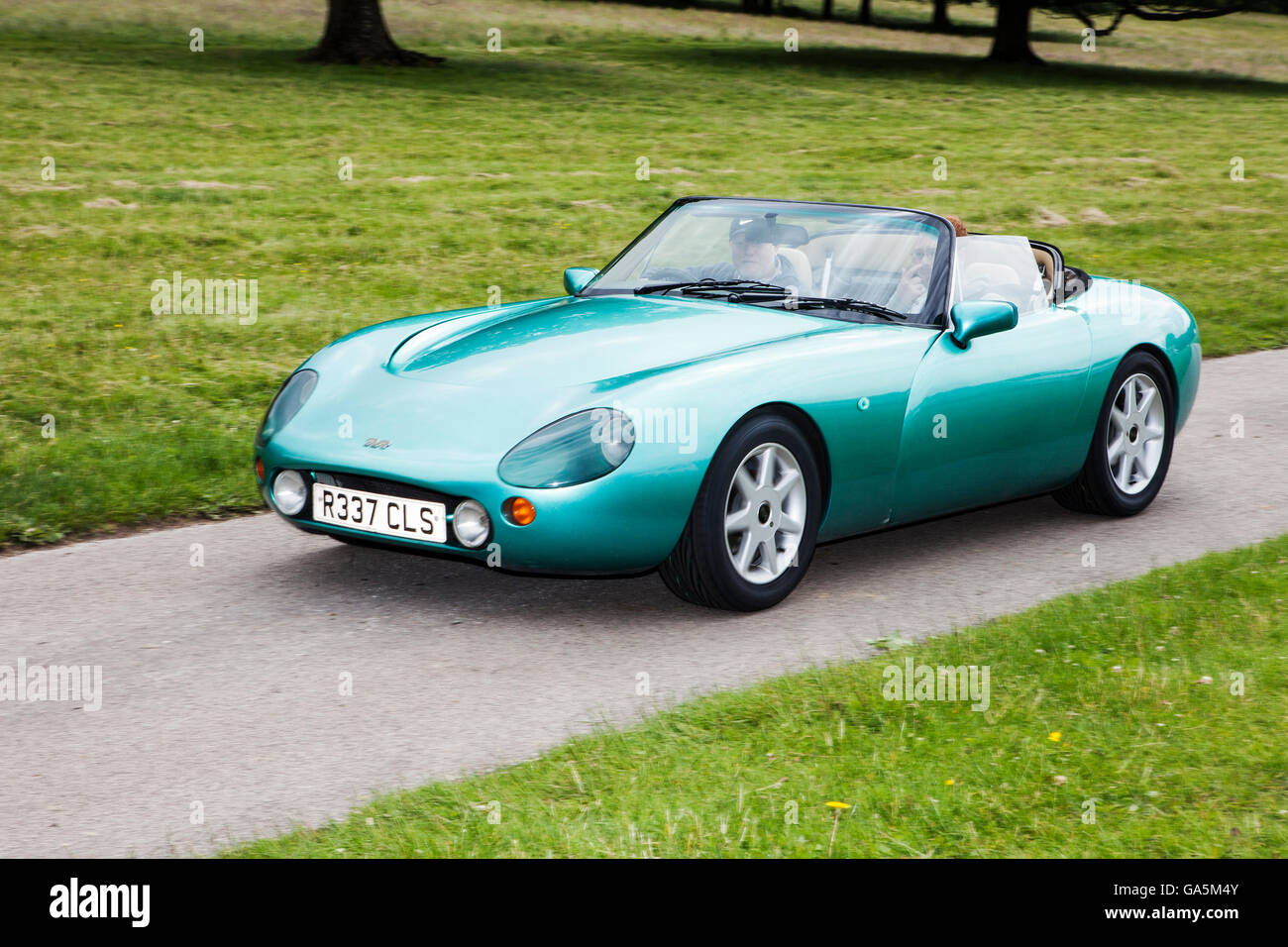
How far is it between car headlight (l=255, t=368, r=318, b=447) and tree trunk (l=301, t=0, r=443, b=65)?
82.3 ft

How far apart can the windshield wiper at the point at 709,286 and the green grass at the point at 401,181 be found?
2.04 m

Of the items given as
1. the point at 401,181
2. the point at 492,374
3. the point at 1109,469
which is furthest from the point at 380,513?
the point at 401,181

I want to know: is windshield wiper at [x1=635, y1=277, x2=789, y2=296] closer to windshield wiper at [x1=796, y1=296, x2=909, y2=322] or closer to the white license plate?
windshield wiper at [x1=796, y1=296, x2=909, y2=322]

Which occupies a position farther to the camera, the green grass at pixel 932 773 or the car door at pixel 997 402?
the car door at pixel 997 402

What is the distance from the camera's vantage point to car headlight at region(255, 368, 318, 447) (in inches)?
236

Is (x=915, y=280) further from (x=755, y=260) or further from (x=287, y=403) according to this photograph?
(x=287, y=403)

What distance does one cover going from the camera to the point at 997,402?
6.40 m

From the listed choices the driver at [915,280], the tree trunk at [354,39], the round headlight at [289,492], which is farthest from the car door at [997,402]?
the tree trunk at [354,39]

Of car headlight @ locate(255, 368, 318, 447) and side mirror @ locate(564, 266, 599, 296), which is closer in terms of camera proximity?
car headlight @ locate(255, 368, 318, 447)

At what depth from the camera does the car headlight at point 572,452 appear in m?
5.31

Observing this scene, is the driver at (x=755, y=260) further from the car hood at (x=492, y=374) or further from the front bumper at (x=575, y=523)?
the front bumper at (x=575, y=523)

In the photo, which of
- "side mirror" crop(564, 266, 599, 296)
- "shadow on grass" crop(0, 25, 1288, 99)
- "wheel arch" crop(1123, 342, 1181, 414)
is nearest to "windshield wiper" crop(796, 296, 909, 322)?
"side mirror" crop(564, 266, 599, 296)

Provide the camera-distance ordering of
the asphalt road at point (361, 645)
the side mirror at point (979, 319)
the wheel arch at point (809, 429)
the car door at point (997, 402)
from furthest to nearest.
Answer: the side mirror at point (979, 319)
the car door at point (997, 402)
the wheel arch at point (809, 429)
the asphalt road at point (361, 645)
